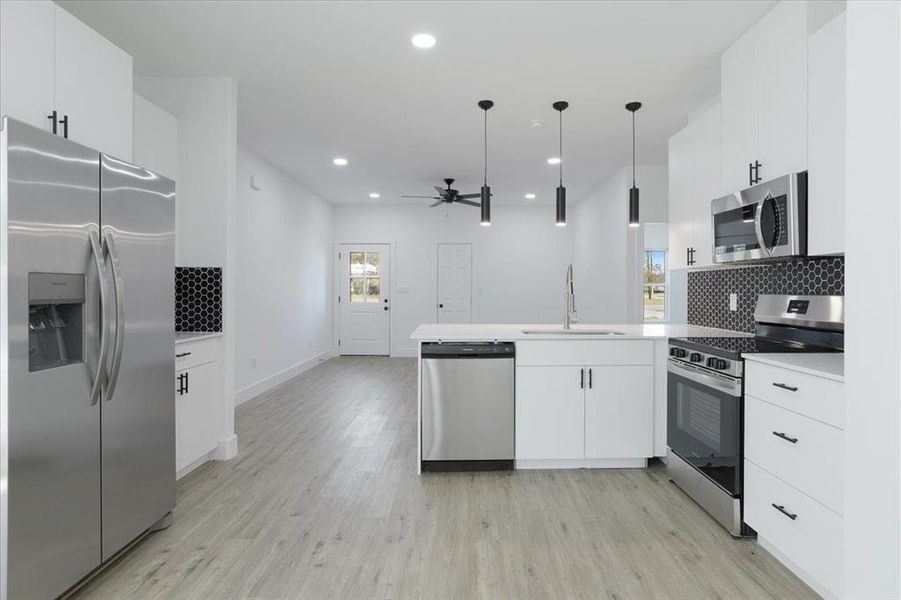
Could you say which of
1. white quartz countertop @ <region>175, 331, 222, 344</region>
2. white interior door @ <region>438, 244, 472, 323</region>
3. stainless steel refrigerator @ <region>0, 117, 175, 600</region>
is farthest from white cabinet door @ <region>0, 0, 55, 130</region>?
white interior door @ <region>438, 244, 472, 323</region>

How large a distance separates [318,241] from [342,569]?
21.4 feet

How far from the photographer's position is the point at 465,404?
3.30m

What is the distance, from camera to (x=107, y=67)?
240 centimetres

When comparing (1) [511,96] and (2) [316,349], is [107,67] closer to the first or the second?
(1) [511,96]

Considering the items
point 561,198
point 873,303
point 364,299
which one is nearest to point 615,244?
point 561,198

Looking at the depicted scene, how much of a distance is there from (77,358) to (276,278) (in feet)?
14.7

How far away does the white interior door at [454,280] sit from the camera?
898 cm

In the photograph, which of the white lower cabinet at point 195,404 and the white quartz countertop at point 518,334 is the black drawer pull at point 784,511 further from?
the white lower cabinet at point 195,404

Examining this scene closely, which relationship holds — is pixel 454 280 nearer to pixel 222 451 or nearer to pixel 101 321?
pixel 222 451

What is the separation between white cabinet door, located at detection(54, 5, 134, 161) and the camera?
2.12 metres

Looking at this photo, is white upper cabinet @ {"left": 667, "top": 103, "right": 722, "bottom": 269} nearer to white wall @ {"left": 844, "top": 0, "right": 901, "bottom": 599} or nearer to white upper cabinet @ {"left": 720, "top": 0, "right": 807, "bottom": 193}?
white upper cabinet @ {"left": 720, "top": 0, "right": 807, "bottom": 193}

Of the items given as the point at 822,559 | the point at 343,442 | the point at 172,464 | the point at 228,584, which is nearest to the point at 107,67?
the point at 172,464

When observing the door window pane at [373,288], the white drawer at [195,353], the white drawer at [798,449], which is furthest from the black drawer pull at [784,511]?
the door window pane at [373,288]

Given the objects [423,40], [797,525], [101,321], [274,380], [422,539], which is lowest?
[422,539]
